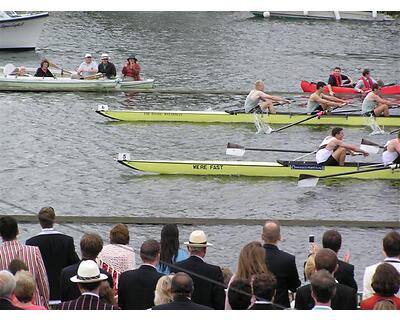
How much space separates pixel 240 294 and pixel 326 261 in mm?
907

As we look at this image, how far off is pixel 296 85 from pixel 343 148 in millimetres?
12396

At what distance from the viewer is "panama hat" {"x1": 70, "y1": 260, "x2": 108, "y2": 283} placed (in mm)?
9133

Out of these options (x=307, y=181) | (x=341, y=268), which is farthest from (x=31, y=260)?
(x=307, y=181)

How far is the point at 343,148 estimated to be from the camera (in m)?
Result: 20.3

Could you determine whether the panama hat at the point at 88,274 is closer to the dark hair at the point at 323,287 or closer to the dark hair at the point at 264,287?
the dark hair at the point at 264,287

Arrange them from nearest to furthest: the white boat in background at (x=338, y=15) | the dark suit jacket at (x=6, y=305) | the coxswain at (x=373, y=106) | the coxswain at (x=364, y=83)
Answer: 1. the dark suit jacket at (x=6, y=305)
2. the coxswain at (x=373, y=106)
3. the coxswain at (x=364, y=83)
4. the white boat in background at (x=338, y=15)

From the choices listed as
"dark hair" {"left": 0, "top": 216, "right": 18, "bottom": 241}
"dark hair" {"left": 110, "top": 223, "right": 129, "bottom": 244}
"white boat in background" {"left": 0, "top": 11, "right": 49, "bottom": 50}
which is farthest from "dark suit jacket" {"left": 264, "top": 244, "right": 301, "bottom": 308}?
"white boat in background" {"left": 0, "top": 11, "right": 49, "bottom": 50}

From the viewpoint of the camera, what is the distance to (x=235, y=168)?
20.9 metres

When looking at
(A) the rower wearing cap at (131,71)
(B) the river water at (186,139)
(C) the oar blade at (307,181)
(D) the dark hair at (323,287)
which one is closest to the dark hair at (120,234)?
(D) the dark hair at (323,287)

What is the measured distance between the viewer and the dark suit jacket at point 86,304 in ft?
29.2

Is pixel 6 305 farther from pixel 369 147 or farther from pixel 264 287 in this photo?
pixel 369 147

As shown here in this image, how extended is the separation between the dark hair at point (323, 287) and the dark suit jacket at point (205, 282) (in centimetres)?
142

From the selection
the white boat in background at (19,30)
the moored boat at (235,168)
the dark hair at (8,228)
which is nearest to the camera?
the dark hair at (8,228)

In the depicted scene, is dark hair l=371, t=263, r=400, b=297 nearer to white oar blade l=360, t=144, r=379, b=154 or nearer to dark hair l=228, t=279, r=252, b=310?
dark hair l=228, t=279, r=252, b=310
